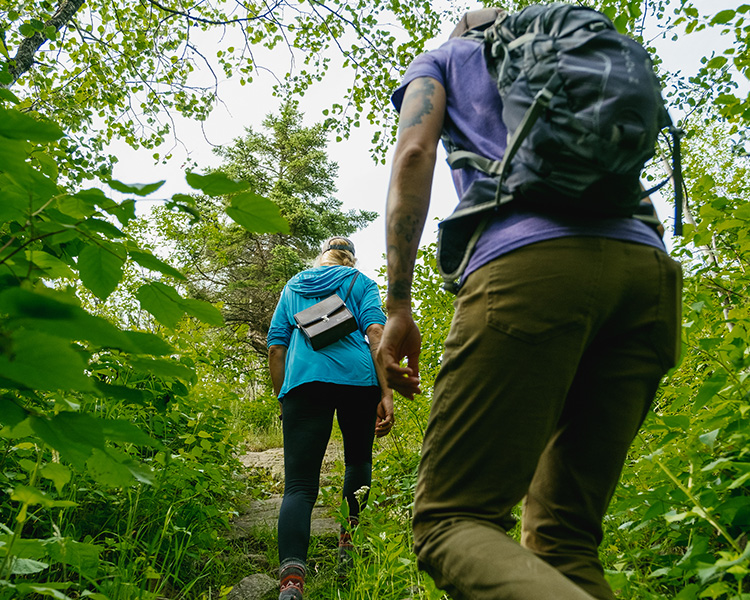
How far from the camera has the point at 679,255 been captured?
267 cm

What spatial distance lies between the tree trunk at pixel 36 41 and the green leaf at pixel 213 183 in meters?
5.39

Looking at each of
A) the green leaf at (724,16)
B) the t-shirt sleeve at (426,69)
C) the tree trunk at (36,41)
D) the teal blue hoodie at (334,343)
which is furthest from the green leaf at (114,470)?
the tree trunk at (36,41)

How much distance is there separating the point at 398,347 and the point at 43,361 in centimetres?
86

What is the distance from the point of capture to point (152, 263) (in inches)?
36.0

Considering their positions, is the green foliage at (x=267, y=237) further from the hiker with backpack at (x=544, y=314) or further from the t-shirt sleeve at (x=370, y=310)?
the hiker with backpack at (x=544, y=314)

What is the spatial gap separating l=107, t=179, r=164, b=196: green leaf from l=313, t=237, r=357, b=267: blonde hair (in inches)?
110

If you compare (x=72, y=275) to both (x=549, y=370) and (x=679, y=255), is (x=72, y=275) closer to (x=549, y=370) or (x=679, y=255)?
(x=549, y=370)

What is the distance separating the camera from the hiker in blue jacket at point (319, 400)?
8.63ft

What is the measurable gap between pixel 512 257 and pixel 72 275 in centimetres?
91

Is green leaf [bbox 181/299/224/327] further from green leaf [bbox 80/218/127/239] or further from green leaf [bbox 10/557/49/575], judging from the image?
green leaf [bbox 10/557/49/575]

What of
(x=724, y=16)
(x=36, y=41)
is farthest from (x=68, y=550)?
(x=36, y=41)

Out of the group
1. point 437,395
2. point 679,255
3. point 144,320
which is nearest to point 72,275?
point 437,395

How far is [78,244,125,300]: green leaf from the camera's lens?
97 centimetres

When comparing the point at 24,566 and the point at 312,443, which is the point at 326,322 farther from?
the point at 24,566
